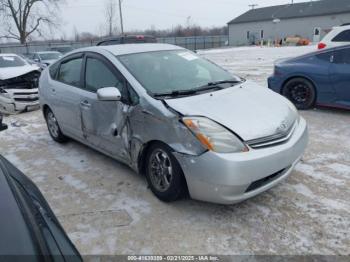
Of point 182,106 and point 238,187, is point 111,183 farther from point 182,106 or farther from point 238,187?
point 238,187

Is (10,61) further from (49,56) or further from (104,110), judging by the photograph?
(49,56)

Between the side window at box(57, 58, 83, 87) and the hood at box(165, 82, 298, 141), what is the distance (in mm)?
1874

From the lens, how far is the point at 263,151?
2764 millimetres

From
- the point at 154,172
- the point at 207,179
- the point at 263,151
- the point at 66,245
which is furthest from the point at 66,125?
the point at 66,245

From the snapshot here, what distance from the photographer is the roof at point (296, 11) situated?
45.3 m

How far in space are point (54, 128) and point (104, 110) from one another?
6.31 ft

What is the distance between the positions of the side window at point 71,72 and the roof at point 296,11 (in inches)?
1908

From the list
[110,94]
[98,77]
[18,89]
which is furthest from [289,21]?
[110,94]

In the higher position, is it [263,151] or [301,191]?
[263,151]

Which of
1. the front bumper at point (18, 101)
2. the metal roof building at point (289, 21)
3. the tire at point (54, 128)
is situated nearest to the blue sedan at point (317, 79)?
the tire at point (54, 128)

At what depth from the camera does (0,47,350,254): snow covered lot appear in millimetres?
2627

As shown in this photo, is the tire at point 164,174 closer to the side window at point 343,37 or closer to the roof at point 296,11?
the side window at point 343,37

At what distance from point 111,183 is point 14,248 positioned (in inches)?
97.3

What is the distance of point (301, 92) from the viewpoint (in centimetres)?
647
